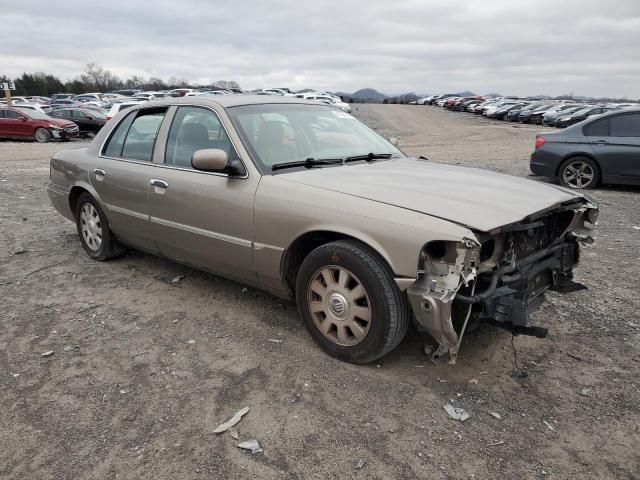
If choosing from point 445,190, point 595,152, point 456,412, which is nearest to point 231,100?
point 445,190

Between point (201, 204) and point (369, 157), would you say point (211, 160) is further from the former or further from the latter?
point (369, 157)

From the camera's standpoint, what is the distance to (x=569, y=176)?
384 inches

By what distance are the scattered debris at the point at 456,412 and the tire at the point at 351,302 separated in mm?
456

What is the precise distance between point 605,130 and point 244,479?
9381mm

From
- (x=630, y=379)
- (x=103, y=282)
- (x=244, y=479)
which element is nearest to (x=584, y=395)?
(x=630, y=379)

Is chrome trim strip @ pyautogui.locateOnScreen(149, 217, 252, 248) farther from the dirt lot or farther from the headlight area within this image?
the headlight area

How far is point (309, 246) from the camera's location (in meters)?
3.58

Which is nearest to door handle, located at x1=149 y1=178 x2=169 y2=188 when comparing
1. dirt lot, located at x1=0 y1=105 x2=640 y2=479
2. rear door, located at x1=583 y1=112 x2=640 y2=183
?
dirt lot, located at x1=0 y1=105 x2=640 y2=479

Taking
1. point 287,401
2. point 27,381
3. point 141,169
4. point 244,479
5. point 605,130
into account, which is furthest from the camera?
point 605,130

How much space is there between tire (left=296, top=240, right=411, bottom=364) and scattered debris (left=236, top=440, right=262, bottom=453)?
895mm

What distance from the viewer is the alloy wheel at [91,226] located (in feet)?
17.4

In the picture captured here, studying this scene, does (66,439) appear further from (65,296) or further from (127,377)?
(65,296)

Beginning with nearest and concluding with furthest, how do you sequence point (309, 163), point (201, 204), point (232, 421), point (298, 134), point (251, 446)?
point (251, 446) < point (232, 421) < point (309, 163) < point (201, 204) < point (298, 134)

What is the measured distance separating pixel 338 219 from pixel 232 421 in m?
1.30
